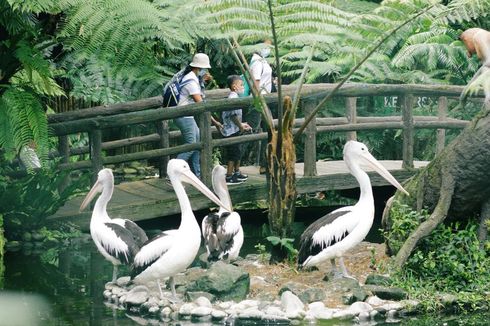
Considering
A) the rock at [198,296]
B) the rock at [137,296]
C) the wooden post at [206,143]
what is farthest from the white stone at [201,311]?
the wooden post at [206,143]

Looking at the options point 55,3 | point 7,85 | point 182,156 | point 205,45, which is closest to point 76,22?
point 55,3

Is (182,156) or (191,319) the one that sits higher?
(182,156)

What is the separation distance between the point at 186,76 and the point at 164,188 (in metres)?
1.32

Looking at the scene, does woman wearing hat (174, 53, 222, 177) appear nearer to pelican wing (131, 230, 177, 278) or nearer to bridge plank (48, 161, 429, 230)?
bridge plank (48, 161, 429, 230)

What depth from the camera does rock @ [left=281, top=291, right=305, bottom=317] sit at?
835 centimetres

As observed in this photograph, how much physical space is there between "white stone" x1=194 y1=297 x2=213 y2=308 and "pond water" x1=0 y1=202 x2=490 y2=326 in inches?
9.6

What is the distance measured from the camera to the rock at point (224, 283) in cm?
865

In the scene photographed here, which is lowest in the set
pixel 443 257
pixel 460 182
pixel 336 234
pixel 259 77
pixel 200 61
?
pixel 443 257

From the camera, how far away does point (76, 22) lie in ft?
29.7

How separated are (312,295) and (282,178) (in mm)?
1371

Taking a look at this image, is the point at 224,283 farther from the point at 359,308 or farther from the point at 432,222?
the point at 432,222

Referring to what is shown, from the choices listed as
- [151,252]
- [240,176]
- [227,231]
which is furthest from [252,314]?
[240,176]

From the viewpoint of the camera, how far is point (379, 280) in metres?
9.01

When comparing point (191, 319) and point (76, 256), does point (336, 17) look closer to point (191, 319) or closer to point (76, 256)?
point (191, 319)
